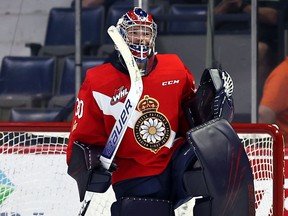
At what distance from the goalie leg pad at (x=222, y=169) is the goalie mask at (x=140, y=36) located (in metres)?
0.34

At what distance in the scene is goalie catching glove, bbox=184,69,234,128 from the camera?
4012mm

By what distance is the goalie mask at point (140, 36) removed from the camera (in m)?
4.00

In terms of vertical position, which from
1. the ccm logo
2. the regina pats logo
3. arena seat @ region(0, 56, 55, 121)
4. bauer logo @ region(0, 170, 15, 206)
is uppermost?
the ccm logo

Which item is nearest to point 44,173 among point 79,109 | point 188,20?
point 79,109

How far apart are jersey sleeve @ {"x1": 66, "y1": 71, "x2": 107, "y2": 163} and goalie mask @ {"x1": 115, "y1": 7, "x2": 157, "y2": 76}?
0.19 meters

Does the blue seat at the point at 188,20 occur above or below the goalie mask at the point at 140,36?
below

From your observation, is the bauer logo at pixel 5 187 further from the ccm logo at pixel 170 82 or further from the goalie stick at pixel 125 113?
the ccm logo at pixel 170 82

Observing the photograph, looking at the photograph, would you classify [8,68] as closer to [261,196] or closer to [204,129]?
[261,196]

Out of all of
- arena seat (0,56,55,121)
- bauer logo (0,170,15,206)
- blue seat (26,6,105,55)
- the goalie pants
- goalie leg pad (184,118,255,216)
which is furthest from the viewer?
blue seat (26,6,105,55)

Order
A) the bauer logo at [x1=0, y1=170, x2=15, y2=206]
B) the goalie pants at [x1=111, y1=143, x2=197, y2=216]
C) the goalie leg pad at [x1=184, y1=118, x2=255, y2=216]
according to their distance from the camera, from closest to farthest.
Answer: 1. the goalie leg pad at [x1=184, y1=118, x2=255, y2=216]
2. the goalie pants at [x1=111, y1=143, x2=197, y2=216]
3. the bauer logo at [x1=0, y1=170, x2=15, y2=206]

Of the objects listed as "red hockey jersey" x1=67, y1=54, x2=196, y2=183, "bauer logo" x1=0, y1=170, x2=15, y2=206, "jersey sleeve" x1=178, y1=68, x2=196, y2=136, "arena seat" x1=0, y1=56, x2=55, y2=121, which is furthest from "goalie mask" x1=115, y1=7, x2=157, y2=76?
"arena seat" x1=0, y1=56, x2=55, y2=121

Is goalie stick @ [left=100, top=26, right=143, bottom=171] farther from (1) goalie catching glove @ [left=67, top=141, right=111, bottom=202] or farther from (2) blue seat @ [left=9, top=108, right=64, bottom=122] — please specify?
(2) blue seat @ [left=9, top=108, right=64, bottom=122]

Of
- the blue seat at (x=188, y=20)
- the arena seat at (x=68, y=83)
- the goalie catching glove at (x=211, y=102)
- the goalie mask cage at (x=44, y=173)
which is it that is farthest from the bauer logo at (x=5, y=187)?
the blue seat at (x=188, y=20)

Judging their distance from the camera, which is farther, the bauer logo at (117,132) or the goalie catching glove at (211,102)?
the goalie catching glove at (211,102)
